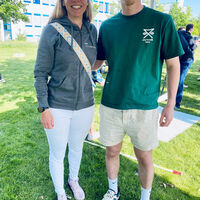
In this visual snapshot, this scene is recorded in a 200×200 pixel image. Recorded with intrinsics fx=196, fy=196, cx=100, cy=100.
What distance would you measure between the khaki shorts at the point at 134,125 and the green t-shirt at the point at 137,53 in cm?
6

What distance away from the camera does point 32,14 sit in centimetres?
4156

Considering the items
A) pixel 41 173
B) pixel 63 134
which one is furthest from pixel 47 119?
pixel 41 173

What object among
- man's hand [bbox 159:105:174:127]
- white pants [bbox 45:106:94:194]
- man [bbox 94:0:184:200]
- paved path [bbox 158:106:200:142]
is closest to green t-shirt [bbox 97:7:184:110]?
man [bbox 94:0:184:200]

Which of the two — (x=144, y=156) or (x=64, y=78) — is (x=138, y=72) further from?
(x=144, y=156)

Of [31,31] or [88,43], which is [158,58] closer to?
[88,43]

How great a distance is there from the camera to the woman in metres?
1.61

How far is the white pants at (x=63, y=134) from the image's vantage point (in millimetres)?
1809

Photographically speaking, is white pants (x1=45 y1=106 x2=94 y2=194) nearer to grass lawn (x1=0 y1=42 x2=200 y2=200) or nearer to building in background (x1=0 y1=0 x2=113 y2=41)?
grass lawn (x1=0 y1=42 x2=200 y2=200)

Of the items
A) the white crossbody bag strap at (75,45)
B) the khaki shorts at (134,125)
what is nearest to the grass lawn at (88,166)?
the khaki shorts at (134,125)

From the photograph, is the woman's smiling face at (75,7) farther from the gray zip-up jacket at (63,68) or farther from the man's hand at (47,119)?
the man's hand at (47,119)

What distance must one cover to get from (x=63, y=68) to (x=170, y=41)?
2.96 ft

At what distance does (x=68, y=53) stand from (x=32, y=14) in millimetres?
45912

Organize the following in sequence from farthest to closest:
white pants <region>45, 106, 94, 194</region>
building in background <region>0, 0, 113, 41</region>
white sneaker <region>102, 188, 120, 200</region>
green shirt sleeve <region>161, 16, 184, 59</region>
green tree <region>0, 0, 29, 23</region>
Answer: building in background <region>0, 0, 113, 41</region> < green tree <region>0, 0, 29, 23</region> < white sneaker <region>102, 188, 120, 200</region> < white pants <region>45, 106, 94, 194</region> < green shirt sleeve <region>161, 16, 184, 59</region>

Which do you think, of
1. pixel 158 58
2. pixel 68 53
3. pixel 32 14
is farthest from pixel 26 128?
pixel 32 14
